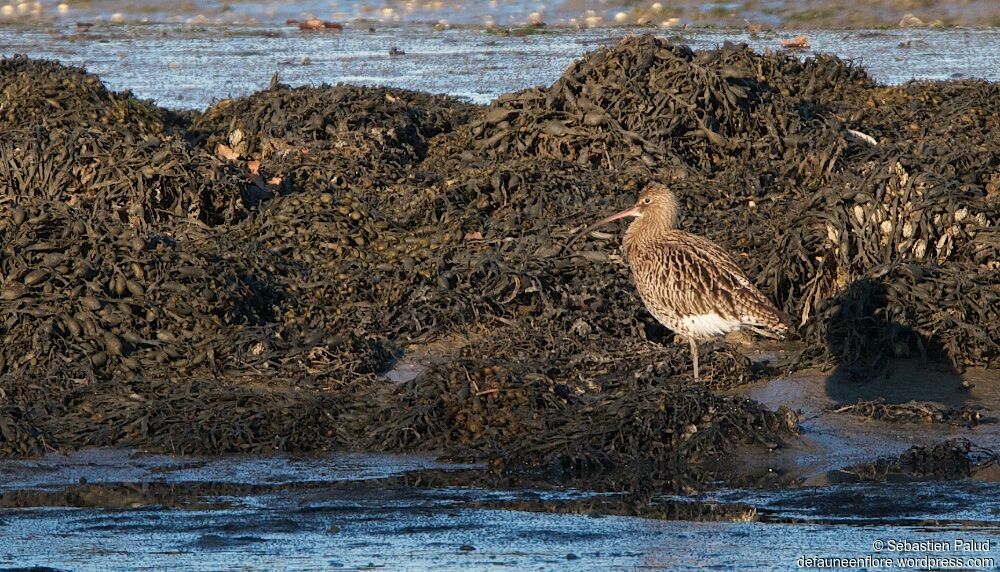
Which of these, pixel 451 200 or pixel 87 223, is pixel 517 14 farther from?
pixel 87 223

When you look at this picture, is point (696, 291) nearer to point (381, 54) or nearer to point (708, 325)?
point (708, 325)

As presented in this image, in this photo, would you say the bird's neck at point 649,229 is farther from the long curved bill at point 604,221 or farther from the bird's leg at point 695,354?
the bird's leg at point 695,354

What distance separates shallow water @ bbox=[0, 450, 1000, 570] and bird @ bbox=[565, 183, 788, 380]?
1.47m

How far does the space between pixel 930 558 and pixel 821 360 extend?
8.93 feet

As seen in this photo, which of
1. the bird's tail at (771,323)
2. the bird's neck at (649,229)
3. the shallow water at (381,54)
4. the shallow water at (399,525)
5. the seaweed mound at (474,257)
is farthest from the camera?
the shallow water at (381,54)

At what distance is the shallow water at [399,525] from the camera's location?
5.70 metres

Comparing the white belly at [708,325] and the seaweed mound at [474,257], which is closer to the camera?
the seaweed mound at [474,257]

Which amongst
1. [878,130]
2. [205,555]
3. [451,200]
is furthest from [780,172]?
[205,555]

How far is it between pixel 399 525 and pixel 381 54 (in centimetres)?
1425

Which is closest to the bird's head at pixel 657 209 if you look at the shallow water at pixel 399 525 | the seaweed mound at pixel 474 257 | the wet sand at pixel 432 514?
the seaweed mound at pixel 474 257

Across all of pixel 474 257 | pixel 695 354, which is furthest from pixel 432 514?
pixel 474 257

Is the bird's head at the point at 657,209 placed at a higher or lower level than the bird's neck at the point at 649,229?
higher

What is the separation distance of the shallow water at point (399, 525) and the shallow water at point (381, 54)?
9.38 meters

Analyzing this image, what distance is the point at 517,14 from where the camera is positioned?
2308cm
